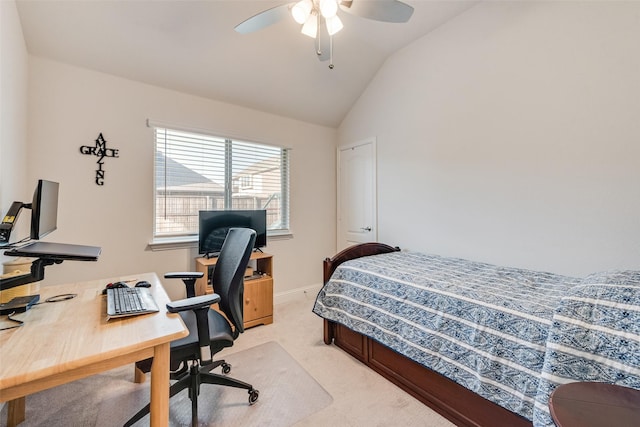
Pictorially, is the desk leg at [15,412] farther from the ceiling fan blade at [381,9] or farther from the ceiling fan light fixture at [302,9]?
the ceiling fan blade at [381,9]

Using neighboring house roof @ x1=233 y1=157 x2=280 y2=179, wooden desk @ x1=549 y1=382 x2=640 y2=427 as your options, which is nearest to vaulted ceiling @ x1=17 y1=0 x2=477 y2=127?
neighboring house roof @ x1=233 y1=157 x2=280 y2=179

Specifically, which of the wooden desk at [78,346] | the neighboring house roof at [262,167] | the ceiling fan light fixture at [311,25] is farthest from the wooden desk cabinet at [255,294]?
the ceiling fan light fixture at [311,25]

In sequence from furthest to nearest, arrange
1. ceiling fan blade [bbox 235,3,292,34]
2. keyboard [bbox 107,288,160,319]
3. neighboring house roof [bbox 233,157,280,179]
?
1. neighboring house roof [bbox 233,157,280,179]
2. ceiling fan blade [bbox 235,3,292,34]
3. keyboard [bbox 107,288,160,319]

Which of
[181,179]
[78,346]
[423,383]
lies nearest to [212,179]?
[181,179]

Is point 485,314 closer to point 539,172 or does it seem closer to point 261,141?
point 539,172

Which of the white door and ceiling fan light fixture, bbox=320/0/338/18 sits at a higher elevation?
ceiling fan light fixture, bbox=320/0/338/18

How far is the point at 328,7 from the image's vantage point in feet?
5.31

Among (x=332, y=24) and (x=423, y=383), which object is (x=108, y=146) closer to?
(x=332, y=24)

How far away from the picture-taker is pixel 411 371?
6.06ft

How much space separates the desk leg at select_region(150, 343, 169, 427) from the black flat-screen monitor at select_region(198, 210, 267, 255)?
1870 mm

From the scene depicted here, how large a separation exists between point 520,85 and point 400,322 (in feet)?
7.29

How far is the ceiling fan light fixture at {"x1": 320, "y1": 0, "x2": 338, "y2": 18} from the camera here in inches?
62.9

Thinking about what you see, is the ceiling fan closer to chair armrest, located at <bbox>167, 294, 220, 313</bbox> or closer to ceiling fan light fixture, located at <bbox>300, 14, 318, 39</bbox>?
ceiling fan light fixture, located at <bbox>300, 14, 318, 39</bbox>

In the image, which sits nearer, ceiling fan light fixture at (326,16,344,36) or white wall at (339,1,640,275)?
ceiling fan light fixture at (326,16,344,36)
